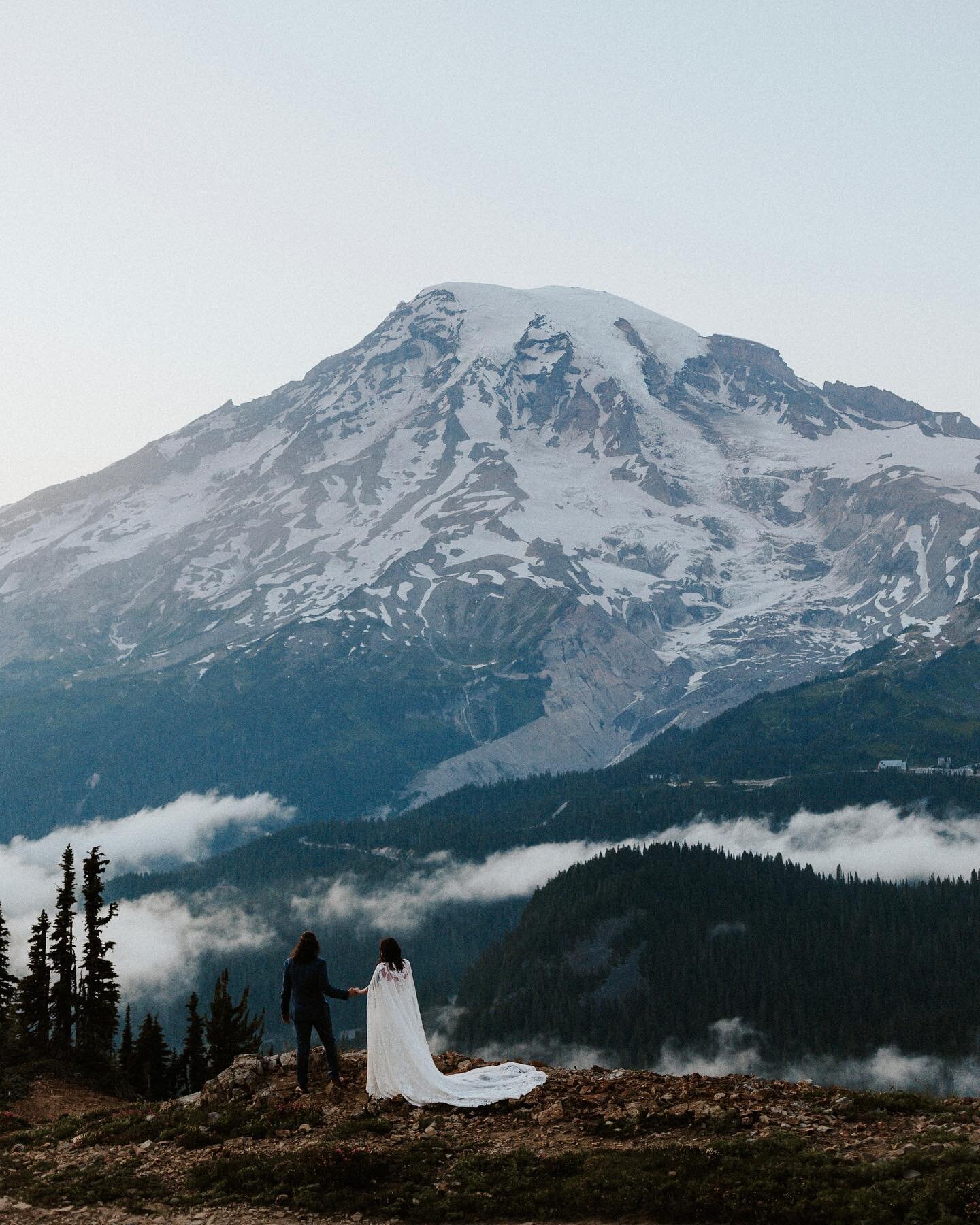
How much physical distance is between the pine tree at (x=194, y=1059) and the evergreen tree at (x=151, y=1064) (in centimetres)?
177

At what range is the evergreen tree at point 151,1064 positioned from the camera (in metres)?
104

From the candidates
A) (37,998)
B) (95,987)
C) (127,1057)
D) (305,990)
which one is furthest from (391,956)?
(127,1057)

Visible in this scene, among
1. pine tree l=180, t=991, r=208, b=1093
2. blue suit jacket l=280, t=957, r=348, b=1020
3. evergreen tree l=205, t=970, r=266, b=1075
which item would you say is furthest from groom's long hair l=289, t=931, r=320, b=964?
pine tree l=180, t=991, r=208, b=1093

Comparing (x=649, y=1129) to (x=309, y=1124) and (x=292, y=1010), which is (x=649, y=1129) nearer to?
(x=309, y=1124)

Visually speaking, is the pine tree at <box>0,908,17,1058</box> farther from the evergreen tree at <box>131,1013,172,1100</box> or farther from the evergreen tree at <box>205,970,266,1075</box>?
the evergreen tree at <box>205,970,266,1075</box>

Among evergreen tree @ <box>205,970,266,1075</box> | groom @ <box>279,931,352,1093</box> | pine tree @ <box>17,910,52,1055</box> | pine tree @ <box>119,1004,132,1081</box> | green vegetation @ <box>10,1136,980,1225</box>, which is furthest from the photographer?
pine tree @ <box>119,1004,132,1081</box>

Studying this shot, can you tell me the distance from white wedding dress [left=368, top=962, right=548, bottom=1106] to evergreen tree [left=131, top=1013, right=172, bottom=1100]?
66.8 meters

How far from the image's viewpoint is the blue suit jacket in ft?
134

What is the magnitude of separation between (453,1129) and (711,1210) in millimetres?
9379

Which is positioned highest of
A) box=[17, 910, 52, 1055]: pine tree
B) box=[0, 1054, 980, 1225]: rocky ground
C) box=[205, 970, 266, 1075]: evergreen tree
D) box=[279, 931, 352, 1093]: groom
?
box=[279, 931, 352, 1093]: groom

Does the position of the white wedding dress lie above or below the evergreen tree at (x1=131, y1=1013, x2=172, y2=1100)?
above

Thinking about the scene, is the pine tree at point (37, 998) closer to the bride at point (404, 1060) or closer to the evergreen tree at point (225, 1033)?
the evergreen tree at point (225, 1033)

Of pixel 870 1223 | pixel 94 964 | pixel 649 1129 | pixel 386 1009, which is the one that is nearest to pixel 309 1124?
pixel 386 1009

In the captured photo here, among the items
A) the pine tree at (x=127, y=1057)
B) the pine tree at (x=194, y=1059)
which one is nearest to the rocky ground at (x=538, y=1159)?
the pine tree at (x=194, y=1059)
